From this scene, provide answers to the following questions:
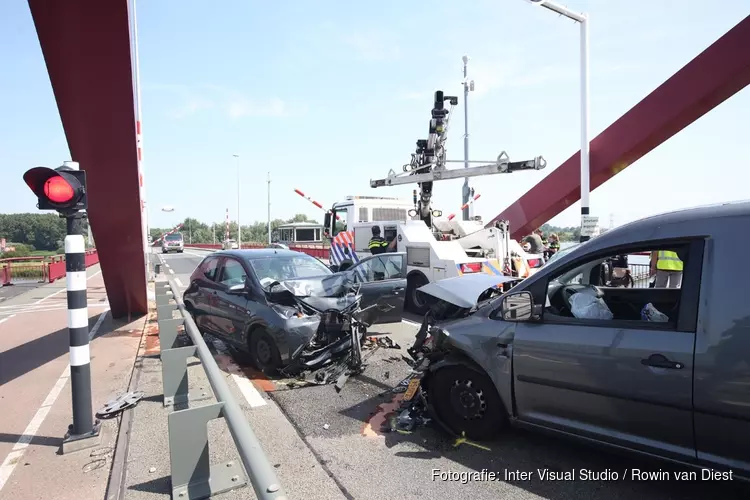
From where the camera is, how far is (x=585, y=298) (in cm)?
373

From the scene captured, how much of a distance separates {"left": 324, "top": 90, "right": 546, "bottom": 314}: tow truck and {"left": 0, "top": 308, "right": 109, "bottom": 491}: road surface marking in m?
4.61

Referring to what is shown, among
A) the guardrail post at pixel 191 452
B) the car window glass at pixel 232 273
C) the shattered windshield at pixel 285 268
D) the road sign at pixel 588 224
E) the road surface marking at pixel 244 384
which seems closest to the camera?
the guardrail post at pixel 191 452

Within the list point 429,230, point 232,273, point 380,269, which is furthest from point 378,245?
point 232,273

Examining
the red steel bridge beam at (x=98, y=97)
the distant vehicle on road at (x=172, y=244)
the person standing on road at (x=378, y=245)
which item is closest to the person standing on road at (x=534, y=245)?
the person standing on road at (x=378, y=245)

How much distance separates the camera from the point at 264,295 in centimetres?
567

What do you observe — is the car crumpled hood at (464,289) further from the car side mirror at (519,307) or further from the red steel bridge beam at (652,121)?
the red steel bridge beam at (652,121)

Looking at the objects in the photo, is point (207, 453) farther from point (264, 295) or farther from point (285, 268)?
point (285, 268)

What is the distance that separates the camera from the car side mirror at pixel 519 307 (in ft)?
11.2

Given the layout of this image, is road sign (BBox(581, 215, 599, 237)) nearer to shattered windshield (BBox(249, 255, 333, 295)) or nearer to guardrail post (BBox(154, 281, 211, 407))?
shattered windshield (BBox(249, 255, 333, 295))

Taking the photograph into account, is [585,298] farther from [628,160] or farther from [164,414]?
[628,160]

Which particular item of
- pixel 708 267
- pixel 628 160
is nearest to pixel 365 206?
pixel 628 160

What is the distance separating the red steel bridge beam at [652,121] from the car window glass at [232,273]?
9.61 meters

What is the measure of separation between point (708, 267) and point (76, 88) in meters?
5.41

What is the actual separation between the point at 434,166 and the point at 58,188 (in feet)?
32.3
